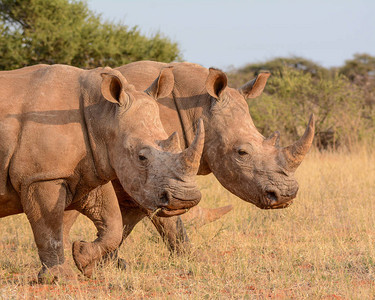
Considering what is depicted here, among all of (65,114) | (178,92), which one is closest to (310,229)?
(178,92)

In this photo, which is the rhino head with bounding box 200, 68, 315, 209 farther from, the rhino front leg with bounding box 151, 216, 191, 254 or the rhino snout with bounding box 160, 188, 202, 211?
the rhino snout with bounding box 160, 188, 202, 211

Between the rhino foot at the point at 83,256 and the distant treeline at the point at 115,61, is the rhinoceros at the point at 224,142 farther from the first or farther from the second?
the distant treeline at the point at 115,61

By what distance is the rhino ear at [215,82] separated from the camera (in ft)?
21.0

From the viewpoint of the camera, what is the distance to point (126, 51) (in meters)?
16.7

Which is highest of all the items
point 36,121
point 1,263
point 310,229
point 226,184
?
point 36,121

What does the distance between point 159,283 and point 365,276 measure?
5.44 feet

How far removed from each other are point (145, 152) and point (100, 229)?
94 centimetres

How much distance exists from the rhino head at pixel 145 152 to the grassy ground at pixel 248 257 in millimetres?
665

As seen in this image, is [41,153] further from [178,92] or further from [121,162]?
[178,92]

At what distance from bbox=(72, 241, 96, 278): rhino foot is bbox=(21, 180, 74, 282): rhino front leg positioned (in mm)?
143

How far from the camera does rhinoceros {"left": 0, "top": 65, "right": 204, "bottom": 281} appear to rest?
5.35 meters

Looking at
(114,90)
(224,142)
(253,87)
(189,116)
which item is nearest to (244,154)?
(224,142)

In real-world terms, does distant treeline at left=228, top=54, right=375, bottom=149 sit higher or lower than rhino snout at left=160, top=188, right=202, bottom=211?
lower

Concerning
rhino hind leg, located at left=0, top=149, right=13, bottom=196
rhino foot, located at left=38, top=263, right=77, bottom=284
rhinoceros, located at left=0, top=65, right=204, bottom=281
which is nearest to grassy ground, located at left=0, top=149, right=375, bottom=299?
rhino foot, located at left=38, top=263, right=77, bottom=284
